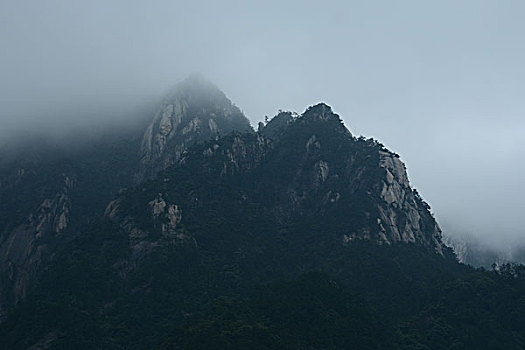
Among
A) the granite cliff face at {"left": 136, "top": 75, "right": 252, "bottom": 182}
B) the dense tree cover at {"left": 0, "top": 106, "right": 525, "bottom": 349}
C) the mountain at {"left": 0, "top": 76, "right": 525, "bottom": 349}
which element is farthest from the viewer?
the granite cliff face at {"left": 136, "top": 75, "right": 252, "bottom": 182}

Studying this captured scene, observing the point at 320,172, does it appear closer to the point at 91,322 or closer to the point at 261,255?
the point at 261,255

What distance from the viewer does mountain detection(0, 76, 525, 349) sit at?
327 feet

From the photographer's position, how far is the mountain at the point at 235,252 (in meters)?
99.6

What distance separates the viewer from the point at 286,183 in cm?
16138

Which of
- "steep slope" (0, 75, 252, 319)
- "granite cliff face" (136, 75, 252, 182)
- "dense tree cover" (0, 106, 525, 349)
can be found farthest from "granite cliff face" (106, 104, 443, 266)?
"steep slope" (0, 75, 252, 319)

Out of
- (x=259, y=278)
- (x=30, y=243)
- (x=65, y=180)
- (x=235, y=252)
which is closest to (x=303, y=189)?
(x=235, y=252)

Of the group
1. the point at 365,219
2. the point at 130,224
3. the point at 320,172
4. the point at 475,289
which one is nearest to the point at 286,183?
the point at 320,172

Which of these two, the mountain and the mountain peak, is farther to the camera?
the mountain peak

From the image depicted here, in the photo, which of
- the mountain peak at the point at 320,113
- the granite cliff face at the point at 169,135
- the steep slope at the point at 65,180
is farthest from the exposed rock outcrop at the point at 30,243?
the mountain peak at the point at 320,113

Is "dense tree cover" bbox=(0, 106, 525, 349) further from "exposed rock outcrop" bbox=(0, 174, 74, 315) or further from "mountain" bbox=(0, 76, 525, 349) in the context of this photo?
"exposed rock outcrop" bbox=(0, 174, 74, 315)

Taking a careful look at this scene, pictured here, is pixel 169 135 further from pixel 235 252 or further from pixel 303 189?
pixel 235 252

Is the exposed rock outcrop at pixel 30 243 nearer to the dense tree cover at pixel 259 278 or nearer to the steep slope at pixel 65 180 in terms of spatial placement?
the steep slope at pixel 65 180

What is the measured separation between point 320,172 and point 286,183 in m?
10.5

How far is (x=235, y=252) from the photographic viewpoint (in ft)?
431
